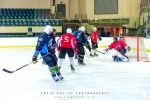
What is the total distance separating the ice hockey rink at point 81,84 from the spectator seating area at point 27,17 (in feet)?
25.2

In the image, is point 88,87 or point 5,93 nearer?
point 5,93

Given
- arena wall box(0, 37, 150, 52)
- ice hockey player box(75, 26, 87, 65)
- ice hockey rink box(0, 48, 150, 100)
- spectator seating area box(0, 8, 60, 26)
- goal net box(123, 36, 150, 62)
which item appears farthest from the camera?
spectator seating area box(0, 8, 60, 26)

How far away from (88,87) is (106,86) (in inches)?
12.9

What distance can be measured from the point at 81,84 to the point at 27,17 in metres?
12.2

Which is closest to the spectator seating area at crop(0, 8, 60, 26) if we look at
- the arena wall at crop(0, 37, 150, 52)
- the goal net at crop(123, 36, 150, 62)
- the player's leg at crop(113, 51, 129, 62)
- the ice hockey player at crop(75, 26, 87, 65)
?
the arena wall at crop(0, 37, 150, 52)

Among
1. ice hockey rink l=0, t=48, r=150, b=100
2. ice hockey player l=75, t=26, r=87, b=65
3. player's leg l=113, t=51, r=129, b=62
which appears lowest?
ice hockey rink l=0, t=48, r=150, b=100

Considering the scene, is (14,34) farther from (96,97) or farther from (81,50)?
(96,97)

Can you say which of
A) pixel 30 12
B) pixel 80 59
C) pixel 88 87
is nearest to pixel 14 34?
pixel 30 12

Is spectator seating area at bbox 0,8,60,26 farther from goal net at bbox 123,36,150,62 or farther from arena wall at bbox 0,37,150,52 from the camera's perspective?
goal net at bbox 123,36,150,62

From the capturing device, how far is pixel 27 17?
17094mm

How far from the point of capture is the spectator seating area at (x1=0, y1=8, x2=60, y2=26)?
48.8 ft

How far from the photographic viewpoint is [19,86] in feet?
17.4

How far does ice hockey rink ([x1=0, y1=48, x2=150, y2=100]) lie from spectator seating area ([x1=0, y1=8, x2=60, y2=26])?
769cm

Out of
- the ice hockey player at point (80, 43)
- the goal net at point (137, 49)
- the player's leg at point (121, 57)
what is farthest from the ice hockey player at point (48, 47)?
the goal net at point (137, 49)
